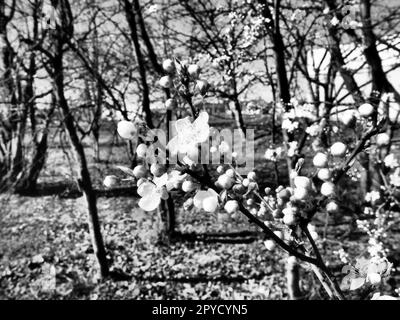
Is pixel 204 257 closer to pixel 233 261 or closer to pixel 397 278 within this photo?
pixel 233 261

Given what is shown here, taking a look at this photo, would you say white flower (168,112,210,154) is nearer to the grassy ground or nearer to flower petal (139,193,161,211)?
flower petal (139,193,161,211)

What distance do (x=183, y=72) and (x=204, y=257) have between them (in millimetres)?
6951

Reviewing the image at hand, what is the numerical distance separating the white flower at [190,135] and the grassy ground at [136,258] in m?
5.00

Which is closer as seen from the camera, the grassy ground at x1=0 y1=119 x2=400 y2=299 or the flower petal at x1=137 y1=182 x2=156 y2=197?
the flower petal at x1=137 y1=182 x2=156 y2=197

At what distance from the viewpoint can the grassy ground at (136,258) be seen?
21.7ft

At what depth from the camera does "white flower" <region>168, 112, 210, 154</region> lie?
47.4 inches

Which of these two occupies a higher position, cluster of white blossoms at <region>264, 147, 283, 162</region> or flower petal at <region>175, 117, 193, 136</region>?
flower petal at <region>175, 117, 193, 136</region>

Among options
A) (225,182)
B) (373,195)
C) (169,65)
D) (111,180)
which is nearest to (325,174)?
(225,182)

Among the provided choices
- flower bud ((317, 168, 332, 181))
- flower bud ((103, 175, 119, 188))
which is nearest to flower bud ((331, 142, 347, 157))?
flower bud ((317, 168, 332, 181))

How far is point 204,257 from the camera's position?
777cm

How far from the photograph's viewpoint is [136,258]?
782 centimetres

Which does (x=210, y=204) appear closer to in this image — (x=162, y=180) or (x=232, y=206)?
(x=232, y=206)

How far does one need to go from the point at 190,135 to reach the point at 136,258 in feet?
23.2

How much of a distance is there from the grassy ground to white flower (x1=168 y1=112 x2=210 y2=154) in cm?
500
